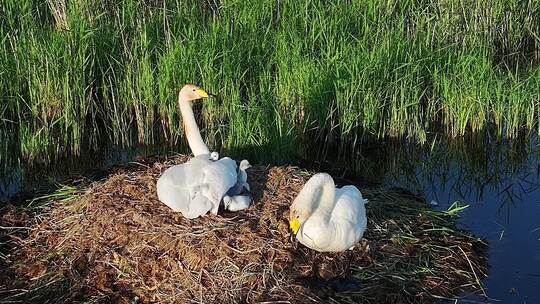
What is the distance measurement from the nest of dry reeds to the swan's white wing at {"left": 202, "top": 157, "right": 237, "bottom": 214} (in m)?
0.19

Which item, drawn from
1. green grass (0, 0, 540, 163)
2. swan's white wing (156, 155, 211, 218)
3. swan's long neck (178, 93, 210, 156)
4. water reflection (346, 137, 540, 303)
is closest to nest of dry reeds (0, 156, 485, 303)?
swan's white wing (156, 155, 211, 218)

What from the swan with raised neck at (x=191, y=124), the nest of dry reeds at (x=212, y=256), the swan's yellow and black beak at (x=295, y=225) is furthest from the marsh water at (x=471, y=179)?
the swan's yellow and black beak at (x=295, y=225)

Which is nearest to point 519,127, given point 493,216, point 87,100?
point 493,216

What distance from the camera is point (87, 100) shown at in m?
9.20

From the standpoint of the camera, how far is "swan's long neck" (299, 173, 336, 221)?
19.5ft

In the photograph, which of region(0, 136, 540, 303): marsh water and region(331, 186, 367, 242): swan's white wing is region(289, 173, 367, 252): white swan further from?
region(0, 136, 540, 303): marsh water

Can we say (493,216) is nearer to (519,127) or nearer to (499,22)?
(519,127)

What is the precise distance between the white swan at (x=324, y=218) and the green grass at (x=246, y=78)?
224 cm

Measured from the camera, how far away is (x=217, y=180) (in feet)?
20.0

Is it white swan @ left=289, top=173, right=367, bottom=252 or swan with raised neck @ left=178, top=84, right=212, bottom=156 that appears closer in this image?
white swan @ left=289, top=173, right=367, bottom=252

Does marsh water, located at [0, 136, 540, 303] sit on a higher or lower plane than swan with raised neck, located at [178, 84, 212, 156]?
lower

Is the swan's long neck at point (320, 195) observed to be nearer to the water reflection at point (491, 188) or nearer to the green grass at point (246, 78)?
the water reflection at point (491, 188)

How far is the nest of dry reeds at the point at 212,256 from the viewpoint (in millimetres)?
5758

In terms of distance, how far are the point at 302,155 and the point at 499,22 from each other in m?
4.39
